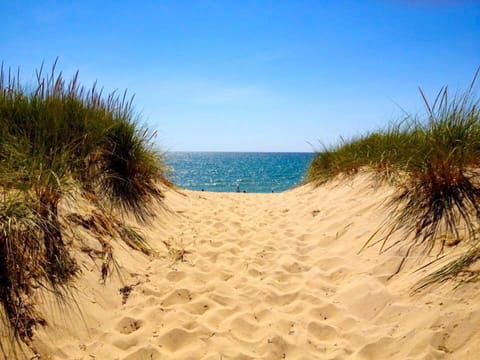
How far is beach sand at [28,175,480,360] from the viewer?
2.07 metres

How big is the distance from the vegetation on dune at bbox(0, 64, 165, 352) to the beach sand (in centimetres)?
20

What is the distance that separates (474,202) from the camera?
2949mm

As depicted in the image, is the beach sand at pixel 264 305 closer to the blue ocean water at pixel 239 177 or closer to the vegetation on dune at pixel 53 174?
the vegetation on dune at pixel 53 174

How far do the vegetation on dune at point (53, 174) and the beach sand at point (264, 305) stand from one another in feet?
0.65

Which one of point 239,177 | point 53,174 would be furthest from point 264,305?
point 239,177

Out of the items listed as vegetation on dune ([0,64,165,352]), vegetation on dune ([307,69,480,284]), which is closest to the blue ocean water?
vegetation on dune ([0,64,165,352])

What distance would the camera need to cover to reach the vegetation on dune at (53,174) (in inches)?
83.7

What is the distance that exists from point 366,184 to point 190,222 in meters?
2.71

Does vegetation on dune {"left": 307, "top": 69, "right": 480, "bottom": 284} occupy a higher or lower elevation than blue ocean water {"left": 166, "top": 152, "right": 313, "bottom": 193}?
higher

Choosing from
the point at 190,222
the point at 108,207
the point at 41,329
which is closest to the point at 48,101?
the point at 108,207

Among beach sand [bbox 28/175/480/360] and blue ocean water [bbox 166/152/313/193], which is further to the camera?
blue ocean water [bbox 166/152/313/193]

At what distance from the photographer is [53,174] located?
8.50ft

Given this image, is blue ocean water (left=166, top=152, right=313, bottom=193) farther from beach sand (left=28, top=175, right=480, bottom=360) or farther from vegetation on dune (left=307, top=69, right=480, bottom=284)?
vegetation on dune (left=307, top=69, right=480, bottom=284)

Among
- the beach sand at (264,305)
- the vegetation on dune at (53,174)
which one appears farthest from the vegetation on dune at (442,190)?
the vegetation on dune at (53,174)
